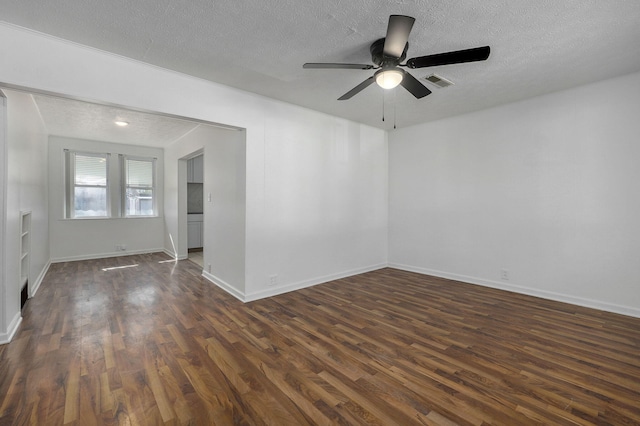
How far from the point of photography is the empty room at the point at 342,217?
75.7 inches

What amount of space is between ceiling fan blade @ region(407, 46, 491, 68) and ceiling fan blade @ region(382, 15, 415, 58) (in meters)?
0.14

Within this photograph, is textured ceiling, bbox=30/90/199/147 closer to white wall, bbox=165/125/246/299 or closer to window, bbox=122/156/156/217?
white wall, bbox=165/125/246/299

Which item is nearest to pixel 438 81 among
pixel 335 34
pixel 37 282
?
pixel 335 34

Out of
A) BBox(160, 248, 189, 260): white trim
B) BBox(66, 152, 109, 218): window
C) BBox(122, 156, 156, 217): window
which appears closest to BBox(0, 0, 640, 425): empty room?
BBox(66, 152, 109, 218): window

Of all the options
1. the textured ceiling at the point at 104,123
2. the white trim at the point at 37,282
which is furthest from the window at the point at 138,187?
the white trim at the point at 37,282

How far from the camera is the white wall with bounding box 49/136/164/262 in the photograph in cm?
584

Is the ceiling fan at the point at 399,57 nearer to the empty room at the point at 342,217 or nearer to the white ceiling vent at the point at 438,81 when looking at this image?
the empty room at the point at 342,217

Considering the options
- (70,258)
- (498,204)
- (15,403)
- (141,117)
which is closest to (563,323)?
(498,204)

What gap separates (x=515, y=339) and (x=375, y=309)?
1352 millimetres

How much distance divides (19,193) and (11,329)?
1.47 metres

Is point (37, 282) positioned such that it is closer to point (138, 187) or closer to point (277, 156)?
point (138, 187)

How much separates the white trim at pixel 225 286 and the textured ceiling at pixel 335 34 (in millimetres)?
2603

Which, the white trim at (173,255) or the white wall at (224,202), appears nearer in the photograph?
the white wall at (224,202)

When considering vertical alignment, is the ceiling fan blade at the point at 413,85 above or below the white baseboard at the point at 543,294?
above
